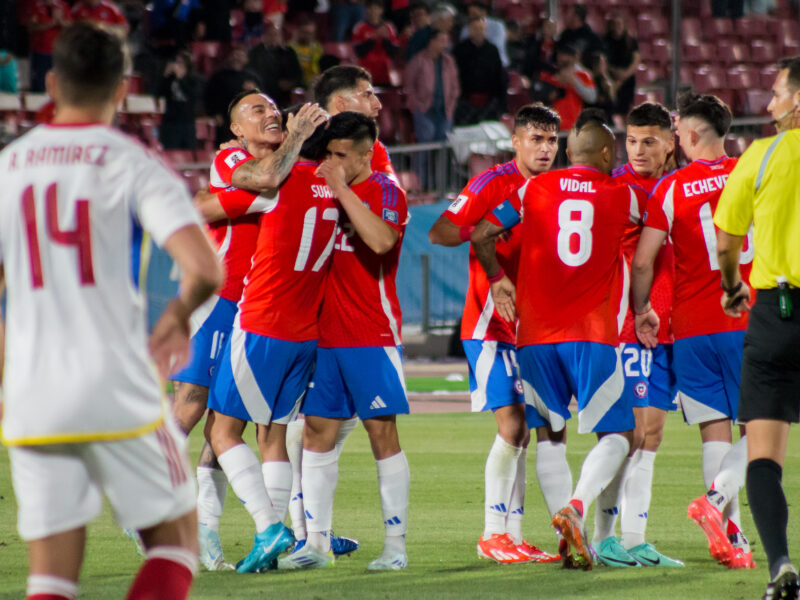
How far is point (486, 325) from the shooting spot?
6.69m

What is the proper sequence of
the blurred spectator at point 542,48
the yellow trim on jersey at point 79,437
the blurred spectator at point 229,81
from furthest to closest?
the blurred spectator at point 542,48 → the blurred spectator at point 229,81 → the yellow trim on jersey at point 79,437

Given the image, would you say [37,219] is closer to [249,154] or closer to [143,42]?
[249,154]

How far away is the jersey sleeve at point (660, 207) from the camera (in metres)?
6.54

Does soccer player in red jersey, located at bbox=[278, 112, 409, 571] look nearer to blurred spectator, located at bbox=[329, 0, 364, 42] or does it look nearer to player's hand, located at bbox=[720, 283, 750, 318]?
player's hand, located at bbox=[720, 283, 750, 318]

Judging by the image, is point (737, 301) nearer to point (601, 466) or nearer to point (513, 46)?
point (601, 466)

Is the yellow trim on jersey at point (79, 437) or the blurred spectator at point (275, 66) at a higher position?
the blurred spectator at point (275, 66)

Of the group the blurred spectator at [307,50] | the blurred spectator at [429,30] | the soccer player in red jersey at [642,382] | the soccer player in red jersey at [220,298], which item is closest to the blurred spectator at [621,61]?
the blurred spectator at [429,30]

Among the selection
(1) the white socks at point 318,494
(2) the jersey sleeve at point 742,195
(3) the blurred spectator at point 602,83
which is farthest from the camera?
(3) the blurred spectator at point 602,83

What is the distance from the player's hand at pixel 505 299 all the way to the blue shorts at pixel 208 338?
133 centimetres

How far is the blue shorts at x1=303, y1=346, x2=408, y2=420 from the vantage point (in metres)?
6.13

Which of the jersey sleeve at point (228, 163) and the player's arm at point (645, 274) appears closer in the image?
the jersey sleeve at point (228, 163)

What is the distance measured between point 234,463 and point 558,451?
1584 millimetres

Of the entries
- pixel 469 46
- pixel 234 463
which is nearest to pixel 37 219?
pixel 234 463

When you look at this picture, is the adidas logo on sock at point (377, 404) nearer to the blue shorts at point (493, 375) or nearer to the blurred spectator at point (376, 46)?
the blue shorts at point (493, 375)
